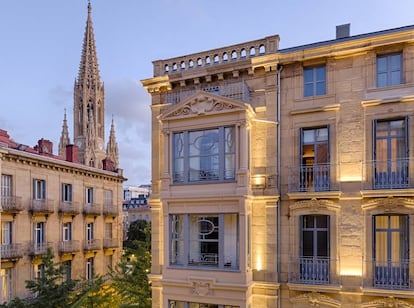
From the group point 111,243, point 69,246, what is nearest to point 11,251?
point 69,246

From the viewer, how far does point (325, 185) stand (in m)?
12.4

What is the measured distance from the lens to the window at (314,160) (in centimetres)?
1249

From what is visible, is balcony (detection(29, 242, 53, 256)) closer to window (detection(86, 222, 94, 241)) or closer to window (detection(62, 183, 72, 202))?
window (detection(62, 183, 72, 202))

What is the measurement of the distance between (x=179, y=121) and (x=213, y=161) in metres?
1.94

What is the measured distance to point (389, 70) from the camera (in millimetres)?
12078

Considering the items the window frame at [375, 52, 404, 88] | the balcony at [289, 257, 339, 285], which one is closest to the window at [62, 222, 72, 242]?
the balcony at [289, 257, 339, 285]

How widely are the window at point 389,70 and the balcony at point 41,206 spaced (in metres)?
19.4

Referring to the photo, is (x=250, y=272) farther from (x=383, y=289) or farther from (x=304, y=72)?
(x=304, y=72)

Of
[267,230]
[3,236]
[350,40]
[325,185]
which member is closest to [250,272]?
[267,230]

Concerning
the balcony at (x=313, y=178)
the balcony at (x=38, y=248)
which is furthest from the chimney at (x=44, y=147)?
the balcony at (x=313, y=178)

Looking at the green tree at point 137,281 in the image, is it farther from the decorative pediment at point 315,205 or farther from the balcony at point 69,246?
the decorative pediment at point 315,205

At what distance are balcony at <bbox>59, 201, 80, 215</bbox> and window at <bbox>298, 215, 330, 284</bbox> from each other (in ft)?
56.7

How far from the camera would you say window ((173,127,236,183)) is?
13.1 m

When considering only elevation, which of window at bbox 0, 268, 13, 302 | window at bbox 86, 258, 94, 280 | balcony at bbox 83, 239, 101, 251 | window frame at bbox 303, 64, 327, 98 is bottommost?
window at bbox 86, 258, 94, 280
